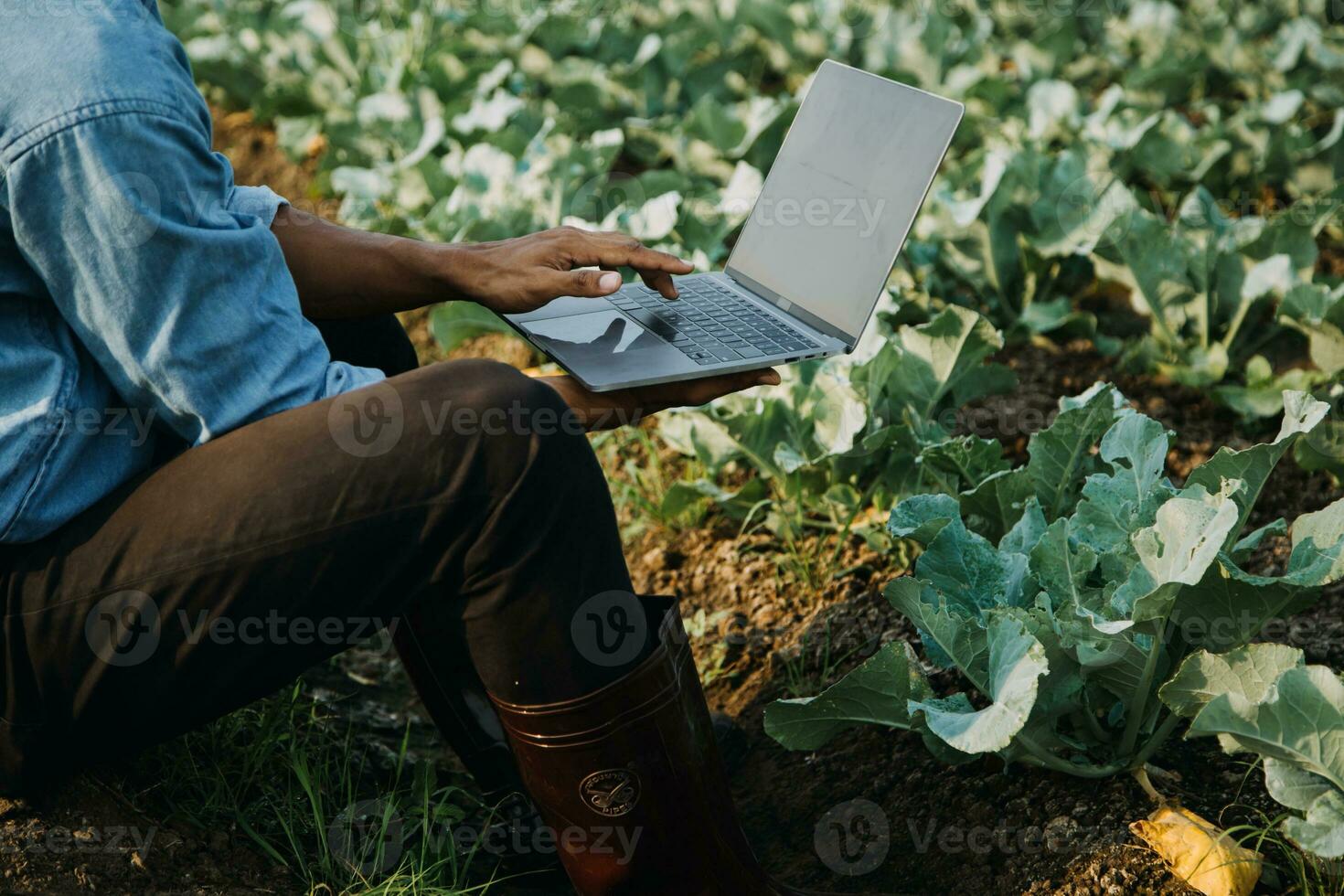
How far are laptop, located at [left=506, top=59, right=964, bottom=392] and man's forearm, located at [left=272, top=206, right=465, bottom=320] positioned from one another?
235 millimetres

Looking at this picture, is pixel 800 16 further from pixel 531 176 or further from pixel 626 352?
pixel 626 352

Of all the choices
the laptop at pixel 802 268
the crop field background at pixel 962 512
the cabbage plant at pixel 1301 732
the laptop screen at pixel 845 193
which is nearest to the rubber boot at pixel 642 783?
the crop field background at pixel 962 512

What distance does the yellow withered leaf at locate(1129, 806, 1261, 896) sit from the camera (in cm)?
169

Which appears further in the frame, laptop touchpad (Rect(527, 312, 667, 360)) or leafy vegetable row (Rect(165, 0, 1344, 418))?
leafy vegetable row (Rect(165, 0, 1344, 418))

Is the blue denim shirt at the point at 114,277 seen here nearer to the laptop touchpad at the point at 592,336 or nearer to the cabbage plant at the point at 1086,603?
the laptop touchpad at the point at 592,336

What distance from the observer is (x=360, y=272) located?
2057 mm

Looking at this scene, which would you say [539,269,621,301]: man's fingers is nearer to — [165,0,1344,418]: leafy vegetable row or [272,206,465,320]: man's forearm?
[272,206,465,320]: man's forearm

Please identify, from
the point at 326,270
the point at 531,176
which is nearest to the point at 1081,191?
the point at 531,176

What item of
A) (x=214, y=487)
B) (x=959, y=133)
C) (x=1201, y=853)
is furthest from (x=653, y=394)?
(x=959, y=133)

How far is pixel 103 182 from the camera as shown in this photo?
141cm

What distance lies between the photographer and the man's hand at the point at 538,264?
75.8 inches

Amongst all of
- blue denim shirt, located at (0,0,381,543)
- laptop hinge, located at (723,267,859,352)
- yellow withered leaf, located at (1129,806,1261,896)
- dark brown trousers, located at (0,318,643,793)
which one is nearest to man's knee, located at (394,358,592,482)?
dark brown trousers, located at (0,318,643,793)

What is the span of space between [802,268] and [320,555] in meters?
1.15

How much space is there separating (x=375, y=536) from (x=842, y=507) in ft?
4.28
